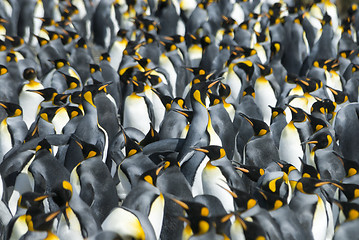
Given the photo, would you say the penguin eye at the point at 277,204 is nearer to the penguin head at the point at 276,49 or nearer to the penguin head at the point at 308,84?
the penguin head at the point at 308,84

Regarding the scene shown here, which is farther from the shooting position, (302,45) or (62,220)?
(302,45)

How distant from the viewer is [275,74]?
24.9 feet

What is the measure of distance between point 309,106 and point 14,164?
2967 millimetres

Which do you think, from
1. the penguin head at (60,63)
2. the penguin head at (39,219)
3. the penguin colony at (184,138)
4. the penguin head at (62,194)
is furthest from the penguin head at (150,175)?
the penguin head at (60,63)

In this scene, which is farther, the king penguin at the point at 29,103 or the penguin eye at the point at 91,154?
the king penguin at the point at 29,103

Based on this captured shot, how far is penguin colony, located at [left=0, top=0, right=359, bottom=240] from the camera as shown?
12.5ft

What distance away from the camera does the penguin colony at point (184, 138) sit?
12.5 feet

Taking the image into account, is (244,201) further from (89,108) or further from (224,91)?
(224,91)

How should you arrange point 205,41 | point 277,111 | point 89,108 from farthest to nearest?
1. point 205,41
2. point 277,111
3. point 89,108

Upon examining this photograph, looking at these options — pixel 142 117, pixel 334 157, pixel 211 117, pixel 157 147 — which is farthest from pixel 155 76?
pixel 334 157

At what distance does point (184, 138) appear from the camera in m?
5.23

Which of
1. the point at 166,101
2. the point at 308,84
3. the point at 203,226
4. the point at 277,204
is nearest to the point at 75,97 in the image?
the point at 166,101

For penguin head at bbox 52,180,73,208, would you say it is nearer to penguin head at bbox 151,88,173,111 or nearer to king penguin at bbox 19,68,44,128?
penguin head at bbox 151,88,173,111

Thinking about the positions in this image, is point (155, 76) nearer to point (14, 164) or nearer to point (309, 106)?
point (309, 106)
